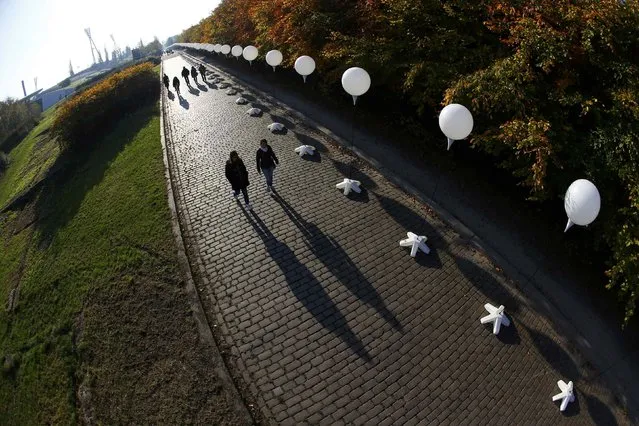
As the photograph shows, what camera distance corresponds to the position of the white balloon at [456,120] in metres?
7.82

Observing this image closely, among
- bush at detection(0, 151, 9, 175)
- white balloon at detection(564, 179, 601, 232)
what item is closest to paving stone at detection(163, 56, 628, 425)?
white balloon at detection(564, 179, 601, 232)

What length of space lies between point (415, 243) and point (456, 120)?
3.07m

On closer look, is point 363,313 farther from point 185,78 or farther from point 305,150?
point 185,78

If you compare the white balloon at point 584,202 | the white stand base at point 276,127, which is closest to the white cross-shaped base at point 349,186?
the white stand base at point 276,127

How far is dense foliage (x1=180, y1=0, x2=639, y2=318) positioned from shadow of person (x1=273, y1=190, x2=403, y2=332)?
4574mm

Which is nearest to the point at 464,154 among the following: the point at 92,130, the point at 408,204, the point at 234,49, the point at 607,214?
the point at 408,204

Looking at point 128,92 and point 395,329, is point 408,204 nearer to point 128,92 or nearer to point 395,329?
point 395,329

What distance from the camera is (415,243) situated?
351 inches

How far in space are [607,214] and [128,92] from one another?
26.6 metres

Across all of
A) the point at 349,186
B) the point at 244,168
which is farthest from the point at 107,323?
the point at 349,186

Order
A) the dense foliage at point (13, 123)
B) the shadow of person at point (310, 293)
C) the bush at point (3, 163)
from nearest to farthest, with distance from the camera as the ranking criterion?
1. the shadow of person at point (310, 293)
2. the bush at point (3, 163)
3. the dense foliage at point (13, 123)

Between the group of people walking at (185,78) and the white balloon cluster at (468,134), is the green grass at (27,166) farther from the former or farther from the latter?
the white balloon cluster at (468,134)

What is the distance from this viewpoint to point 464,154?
12070 mm

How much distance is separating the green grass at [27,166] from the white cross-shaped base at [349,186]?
64.9 feet
